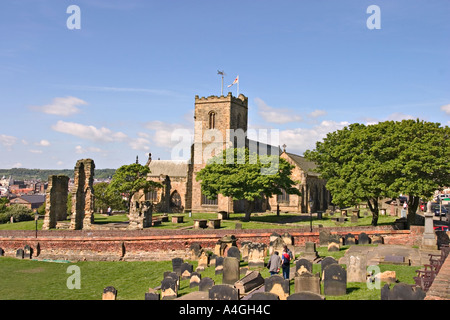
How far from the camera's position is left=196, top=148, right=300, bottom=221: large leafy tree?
40.3 metres

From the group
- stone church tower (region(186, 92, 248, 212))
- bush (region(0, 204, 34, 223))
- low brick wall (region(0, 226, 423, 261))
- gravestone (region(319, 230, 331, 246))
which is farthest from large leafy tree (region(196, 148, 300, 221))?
bush (region(0, 204, 34, 223))

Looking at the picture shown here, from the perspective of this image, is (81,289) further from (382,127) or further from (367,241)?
(382,127)

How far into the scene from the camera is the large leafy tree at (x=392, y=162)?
27.0 meters

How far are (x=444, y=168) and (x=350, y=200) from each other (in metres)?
6.75

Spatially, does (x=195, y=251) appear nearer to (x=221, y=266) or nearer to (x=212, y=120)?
(x=221, y=266)

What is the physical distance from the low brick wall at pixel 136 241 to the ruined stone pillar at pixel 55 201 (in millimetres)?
7514

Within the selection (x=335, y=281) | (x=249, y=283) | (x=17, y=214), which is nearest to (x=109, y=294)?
(x=249, y=283)

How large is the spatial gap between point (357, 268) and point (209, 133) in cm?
4341

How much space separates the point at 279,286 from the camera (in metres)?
13.6

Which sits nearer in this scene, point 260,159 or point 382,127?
point 382,127

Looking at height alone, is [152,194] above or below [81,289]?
above

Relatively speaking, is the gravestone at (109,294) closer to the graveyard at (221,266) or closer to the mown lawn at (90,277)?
the graveyard at (221,266)

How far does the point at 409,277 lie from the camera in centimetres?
1553
